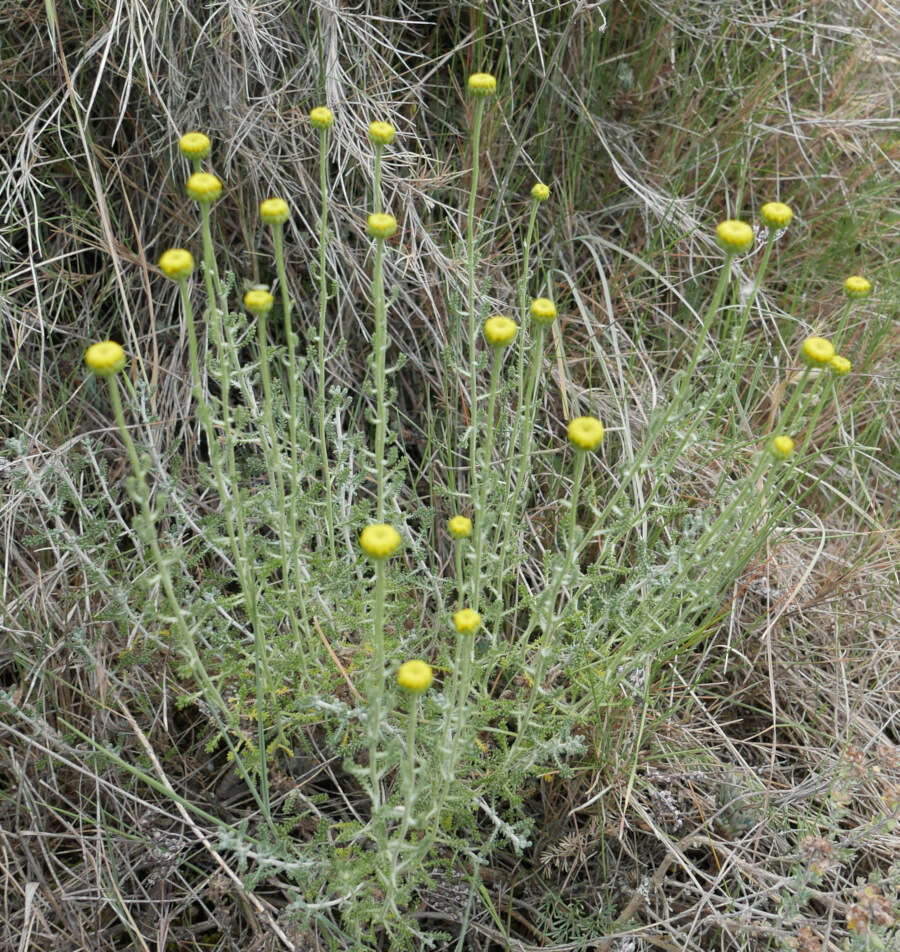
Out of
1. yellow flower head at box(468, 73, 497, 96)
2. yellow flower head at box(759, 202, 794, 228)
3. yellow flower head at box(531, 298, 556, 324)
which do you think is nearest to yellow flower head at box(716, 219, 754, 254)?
yellow flower head at box(759, 202, 794, 228)

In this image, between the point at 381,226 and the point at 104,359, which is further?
the point at 381,226

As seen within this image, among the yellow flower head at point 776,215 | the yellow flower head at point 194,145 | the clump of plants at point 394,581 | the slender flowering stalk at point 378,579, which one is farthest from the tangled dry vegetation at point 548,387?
the yellow flower head at point 776,215

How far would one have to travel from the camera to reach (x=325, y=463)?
1.79 m

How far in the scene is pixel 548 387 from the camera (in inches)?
104

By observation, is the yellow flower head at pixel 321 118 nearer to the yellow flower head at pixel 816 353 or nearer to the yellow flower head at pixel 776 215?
the yellow flower head at pixel 776 215

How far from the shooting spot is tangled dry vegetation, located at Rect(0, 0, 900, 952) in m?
1.88

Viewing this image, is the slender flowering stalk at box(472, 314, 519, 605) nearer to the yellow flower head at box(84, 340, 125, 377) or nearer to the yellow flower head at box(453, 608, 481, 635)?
the yellow flower head at box(453, 608, 481, 635)

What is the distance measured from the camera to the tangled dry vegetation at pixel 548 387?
1876mm

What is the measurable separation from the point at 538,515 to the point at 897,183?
1869 mm

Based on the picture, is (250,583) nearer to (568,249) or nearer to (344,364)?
(344,364)

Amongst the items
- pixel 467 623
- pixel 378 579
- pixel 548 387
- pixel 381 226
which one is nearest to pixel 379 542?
pixel 378 579

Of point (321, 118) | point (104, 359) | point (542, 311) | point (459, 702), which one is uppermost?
point (321, 118)

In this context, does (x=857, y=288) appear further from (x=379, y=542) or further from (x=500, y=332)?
(x=379, y=542)

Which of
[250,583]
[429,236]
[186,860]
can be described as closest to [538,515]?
[429,236]
